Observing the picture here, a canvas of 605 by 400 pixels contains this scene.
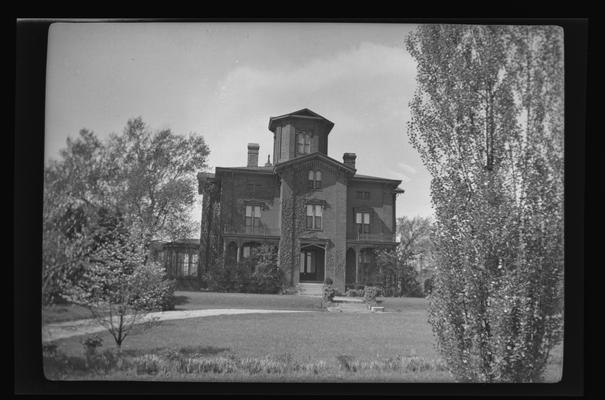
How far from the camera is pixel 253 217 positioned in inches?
241

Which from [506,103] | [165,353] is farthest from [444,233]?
[165,353]

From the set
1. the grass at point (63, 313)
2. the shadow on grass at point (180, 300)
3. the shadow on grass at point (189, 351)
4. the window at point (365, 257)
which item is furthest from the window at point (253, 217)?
the grass at point (63, 313)

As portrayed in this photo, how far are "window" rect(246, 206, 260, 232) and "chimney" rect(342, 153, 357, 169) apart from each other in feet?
4.62

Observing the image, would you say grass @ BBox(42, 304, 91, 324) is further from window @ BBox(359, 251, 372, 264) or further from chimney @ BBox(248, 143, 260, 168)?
window @ BBox(359, 251, 372, 264)

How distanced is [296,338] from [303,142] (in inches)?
101

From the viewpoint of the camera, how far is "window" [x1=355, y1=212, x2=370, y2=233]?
20.0 feet

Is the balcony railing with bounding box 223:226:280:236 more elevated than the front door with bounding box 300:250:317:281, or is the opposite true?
the balcony railing with bounding box 223:226:280:236

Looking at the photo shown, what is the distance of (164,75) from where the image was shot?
223 inches

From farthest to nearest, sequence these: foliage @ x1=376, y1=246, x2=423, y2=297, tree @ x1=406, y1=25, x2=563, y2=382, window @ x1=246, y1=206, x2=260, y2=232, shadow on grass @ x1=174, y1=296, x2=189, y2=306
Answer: window @ x1=246, y1=206, x2=260, y2=232 → foliage @ x1=376, y1=246, x2=423, y2=297 → shadow on grass @ x1=174, y1=296, x2=189, y2=306 → tree @ x1=406, y1=25, x2=563, y2=382

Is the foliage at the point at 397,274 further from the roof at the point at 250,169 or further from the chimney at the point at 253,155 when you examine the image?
the chimney at the point at 253,155

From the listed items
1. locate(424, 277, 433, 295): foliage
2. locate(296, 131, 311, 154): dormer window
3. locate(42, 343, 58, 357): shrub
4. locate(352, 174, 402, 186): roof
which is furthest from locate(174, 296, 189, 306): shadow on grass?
locate(424, 277, 433, 295): foliage

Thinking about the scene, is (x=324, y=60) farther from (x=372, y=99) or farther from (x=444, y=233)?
(x=444, y=233)

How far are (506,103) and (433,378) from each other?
3633 mm

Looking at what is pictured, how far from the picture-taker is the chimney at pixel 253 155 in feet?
18.9
